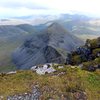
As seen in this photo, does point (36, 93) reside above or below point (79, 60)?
above

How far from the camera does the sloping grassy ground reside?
110ft

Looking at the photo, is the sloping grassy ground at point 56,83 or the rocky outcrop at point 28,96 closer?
the rocky outcrop at point 28,96

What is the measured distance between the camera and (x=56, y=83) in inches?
1372

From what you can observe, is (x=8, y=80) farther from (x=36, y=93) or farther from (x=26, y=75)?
(x=36, y=93)

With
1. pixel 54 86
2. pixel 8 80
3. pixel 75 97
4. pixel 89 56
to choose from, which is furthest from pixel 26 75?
pixel 89 56

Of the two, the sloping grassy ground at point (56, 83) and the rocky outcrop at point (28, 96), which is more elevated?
the sloping grassy ground at point (56, 83)

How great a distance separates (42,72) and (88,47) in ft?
90.3

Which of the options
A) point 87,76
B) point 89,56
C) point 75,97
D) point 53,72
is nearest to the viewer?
point 75,97

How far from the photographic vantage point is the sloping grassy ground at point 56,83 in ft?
110

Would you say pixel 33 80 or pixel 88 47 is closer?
pixel 33 80

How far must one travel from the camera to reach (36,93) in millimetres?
33375

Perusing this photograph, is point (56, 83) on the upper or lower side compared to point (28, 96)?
upper

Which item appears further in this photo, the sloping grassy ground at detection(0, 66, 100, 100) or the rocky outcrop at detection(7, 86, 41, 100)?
the sloping grassy ground at detection(0, 66, 100, 100)

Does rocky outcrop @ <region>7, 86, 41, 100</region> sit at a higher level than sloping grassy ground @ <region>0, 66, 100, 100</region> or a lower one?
lower
